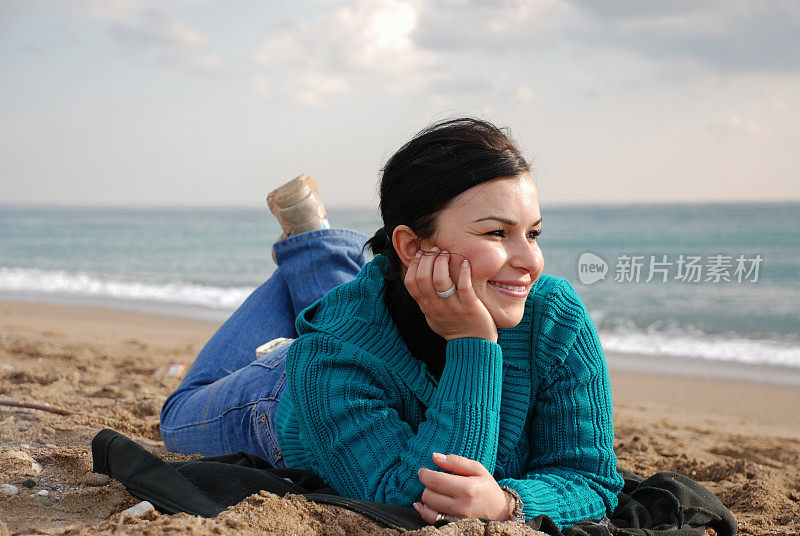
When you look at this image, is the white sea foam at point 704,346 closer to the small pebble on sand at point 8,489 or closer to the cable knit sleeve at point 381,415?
the cable knit sleeve at point 381,415

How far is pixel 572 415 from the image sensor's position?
2109 millimetres

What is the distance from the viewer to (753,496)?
3115 mm

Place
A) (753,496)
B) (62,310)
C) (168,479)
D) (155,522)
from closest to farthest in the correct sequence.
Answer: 1. (155,522)
2. (168,479)
3. (753,496)
4. (62,310)

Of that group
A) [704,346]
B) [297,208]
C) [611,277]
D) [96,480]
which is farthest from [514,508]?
[611,277]

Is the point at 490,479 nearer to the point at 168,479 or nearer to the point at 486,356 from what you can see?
the point at 486,356

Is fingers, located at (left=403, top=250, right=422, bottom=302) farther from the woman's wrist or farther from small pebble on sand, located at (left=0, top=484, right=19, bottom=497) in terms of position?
small pebble on sand, located at (left=0, top=484, right=19, bottom=497)

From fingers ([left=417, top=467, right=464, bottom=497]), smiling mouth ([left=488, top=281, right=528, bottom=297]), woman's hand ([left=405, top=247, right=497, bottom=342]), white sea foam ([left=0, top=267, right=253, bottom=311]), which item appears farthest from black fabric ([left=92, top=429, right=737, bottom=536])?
white sea foam ([left=0, top=267, right=253, bottom=311])

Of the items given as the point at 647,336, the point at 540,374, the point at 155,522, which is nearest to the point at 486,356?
the point at 540,374

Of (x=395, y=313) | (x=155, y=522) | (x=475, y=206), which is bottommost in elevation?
(x=155, y=522)

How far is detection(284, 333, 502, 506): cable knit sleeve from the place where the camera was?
1.97 m

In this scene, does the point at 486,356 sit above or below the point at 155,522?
above

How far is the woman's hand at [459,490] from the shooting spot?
1.86m

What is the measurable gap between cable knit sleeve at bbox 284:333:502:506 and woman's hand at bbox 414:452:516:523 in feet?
0.21

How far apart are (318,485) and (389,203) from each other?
0.96m
